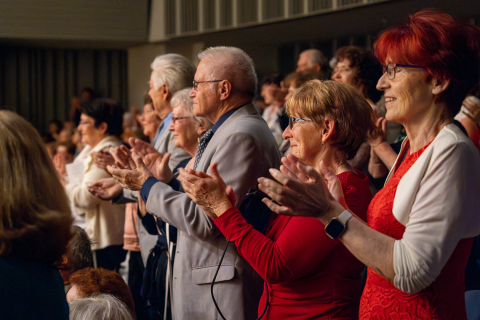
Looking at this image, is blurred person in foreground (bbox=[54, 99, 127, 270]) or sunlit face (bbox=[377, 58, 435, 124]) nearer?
sunlit face (bbox=[377, 58, 435, 124])

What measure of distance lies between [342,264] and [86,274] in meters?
1.00

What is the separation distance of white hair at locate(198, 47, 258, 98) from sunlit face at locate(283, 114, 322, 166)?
52cm

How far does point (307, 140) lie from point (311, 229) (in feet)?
1.07

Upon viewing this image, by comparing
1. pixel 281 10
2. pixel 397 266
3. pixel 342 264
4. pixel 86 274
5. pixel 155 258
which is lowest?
pixel 155 258

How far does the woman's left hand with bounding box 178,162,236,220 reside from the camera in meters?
1.58

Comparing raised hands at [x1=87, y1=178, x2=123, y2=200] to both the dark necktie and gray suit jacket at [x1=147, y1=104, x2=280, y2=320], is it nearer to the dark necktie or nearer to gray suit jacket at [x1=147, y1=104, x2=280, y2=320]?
the dark necktie

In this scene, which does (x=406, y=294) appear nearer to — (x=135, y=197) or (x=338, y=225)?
(x=338, y=225)

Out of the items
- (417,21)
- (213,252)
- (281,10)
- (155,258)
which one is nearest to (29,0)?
(281,10)

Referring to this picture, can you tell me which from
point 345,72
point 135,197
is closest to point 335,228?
point 135,197

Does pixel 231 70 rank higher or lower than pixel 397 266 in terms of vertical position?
higher

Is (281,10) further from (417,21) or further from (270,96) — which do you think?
(417,21)

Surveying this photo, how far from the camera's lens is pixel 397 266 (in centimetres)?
118

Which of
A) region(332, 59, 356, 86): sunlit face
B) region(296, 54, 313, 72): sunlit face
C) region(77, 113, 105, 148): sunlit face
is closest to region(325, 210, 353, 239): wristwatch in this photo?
region(332, 59, 356, 86): sunlit face

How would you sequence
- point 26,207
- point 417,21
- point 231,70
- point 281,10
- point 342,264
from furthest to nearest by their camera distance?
point 281,10
point 231,70
point 342,264
point 417,21
point 26,207
